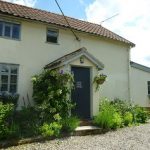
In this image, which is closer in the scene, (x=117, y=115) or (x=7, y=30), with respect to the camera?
(x=7, y=30)

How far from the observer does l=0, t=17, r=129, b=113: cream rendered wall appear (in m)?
13.1

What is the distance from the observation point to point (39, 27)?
14.1 meters

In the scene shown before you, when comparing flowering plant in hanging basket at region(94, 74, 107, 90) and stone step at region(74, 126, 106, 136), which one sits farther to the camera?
flowering plant in hanging basket at region(94, 74, 107, 90)

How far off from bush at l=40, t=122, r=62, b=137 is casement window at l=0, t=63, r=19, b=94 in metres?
3.22

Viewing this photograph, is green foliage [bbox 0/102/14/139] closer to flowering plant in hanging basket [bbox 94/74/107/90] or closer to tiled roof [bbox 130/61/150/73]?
flowering plant in hanging basket [bbox 94/74/107/90]

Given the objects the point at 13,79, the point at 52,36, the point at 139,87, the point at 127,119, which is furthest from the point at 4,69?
the point at 139,87

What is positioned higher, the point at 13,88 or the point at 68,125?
the point at 13,88

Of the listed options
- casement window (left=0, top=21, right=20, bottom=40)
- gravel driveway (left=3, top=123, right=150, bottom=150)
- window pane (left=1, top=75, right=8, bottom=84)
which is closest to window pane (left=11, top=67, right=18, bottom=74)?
window pane (left=1, top=75, right=8, bottom=84)

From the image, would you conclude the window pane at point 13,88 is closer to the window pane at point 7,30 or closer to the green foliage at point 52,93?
the green foliage at point 52,93

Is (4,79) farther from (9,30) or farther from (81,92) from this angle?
(81,92)

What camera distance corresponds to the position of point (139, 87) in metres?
19.7

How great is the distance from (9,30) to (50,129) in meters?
5.74

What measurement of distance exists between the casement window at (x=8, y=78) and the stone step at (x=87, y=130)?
3889 millimetres

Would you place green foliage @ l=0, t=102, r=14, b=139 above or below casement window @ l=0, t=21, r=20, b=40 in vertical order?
below
